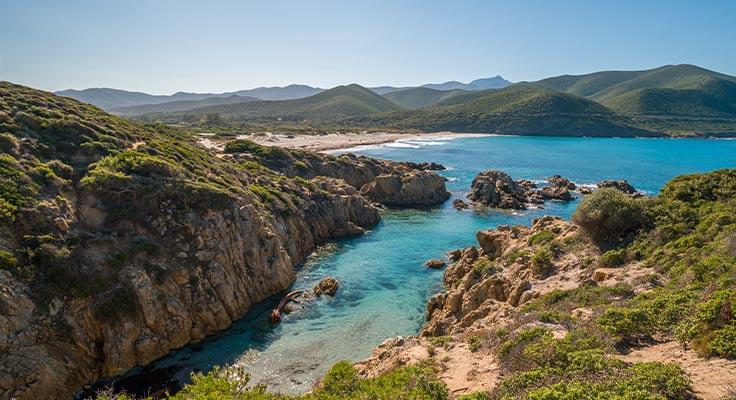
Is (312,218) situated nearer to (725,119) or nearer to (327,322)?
(327,322)

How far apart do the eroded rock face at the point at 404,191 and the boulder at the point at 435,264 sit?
2516 cm

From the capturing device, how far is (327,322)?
26.7 meters

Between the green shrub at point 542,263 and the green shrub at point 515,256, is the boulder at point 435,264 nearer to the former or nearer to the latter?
the green shrub at point 515,256

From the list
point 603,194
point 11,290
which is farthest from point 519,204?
point 11,290

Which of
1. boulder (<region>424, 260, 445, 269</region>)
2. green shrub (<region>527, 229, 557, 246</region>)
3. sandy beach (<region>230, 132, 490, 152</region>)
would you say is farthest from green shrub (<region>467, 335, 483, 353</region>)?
sandy beach (<region>230, 132, 490, 152</region>)

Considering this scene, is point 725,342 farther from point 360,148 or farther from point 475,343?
point 360,148

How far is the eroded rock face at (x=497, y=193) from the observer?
196 feet

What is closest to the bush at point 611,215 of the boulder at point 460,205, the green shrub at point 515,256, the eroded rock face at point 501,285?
the eroded rock face at point 501,285

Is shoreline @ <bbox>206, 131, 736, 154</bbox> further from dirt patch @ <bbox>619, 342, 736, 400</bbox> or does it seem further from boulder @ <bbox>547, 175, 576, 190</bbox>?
dirt patch @ <bbox>619, 342, 736, 400</bbox>

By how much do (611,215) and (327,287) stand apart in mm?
19595

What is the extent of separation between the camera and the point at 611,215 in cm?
2344

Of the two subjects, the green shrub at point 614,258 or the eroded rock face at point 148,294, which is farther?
the green shrub at point 614,258

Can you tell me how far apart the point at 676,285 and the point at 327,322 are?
18.9 meters

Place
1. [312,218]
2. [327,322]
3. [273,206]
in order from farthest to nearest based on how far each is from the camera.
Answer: [312,218], [273,206], [327,322]
